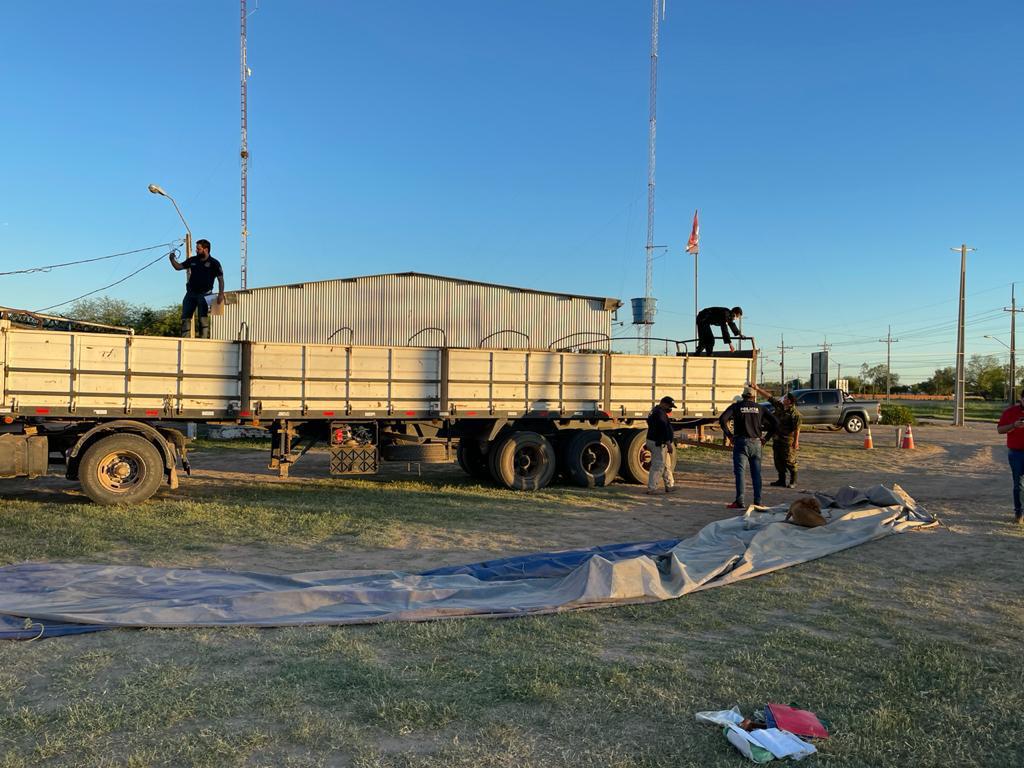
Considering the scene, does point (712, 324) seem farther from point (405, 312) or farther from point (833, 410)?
point (833, 410)

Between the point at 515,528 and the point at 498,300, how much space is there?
17077 mm

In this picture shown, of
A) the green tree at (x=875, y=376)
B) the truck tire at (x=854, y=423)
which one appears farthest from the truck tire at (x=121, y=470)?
the green tree at (x=875, y=376)

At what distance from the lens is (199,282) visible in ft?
38.1

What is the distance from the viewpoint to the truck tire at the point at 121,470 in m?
10.4

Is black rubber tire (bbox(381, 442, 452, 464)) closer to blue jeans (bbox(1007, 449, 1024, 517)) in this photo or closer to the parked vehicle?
blue jeans (bbox(1007, 449, 1024, 517))

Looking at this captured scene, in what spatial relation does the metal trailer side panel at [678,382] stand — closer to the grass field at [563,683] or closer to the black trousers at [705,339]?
the black trousers at [705,339]


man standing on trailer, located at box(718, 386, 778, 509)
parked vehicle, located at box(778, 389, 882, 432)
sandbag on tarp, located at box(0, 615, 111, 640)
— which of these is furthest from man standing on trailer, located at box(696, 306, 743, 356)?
parked vehicle, located at box(778, 389, 882, 432)

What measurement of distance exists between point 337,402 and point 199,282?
2750mm

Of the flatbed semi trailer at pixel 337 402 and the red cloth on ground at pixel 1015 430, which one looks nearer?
the red cloth on ground at pixel 1015 430

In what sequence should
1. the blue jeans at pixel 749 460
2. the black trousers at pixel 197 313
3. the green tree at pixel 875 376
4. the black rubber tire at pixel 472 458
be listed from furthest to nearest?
the green tree at pixel 875 376 → the black rubber tire at pixel 472 458 → the black trousers at pixel 197 313 → the blue jeans at pixel 749 460

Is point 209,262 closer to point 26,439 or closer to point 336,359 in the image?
point 336,359

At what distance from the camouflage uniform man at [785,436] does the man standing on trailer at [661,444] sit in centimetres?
194

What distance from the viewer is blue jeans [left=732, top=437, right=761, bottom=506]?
11.3 metres

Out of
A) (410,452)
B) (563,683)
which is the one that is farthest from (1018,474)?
(410,452)
